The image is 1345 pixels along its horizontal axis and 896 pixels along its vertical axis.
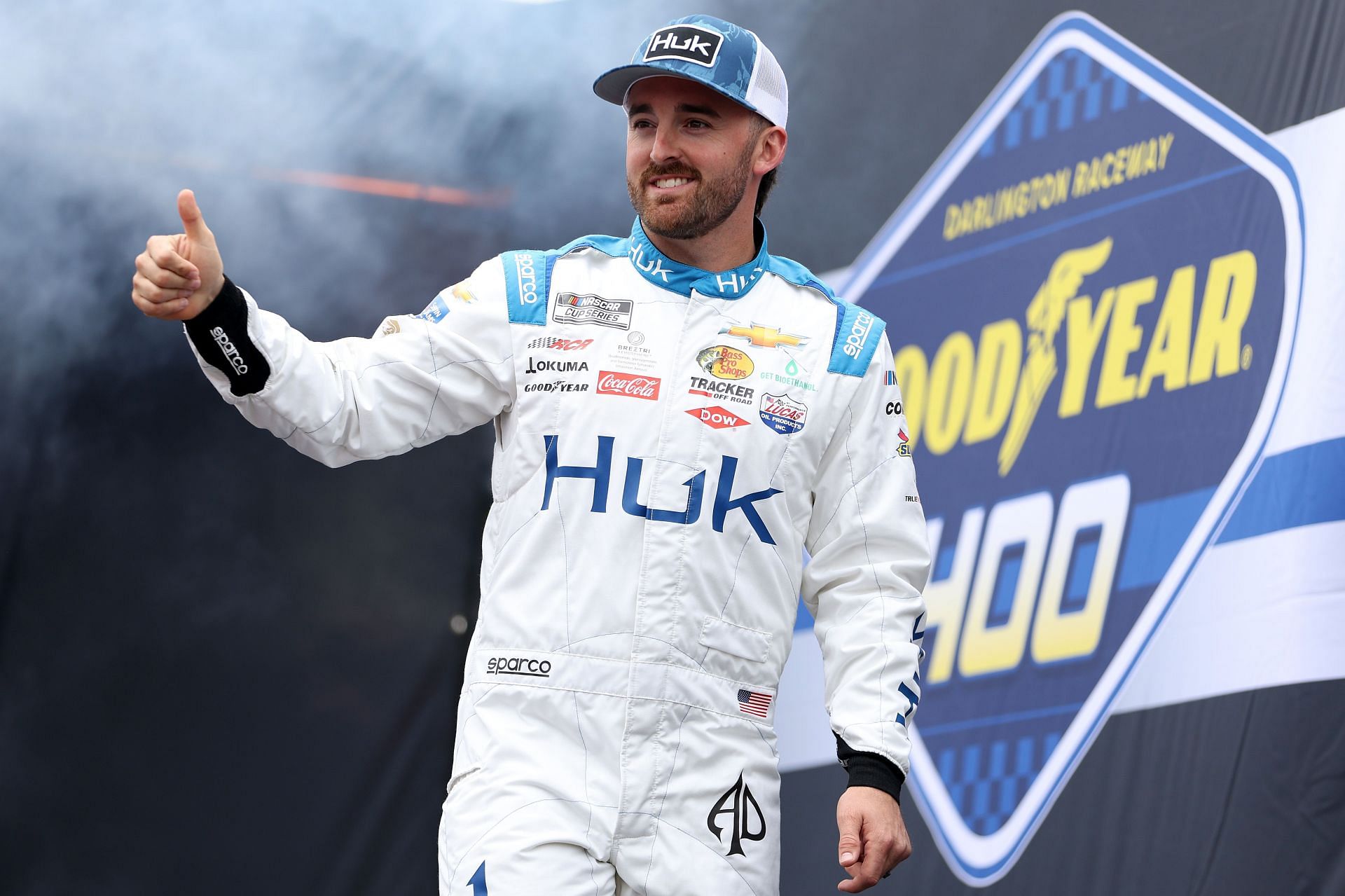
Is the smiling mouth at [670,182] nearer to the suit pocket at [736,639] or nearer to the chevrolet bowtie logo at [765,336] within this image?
the chevrolet bowtie logo at [765,336]

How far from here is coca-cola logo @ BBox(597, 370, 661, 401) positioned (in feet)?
6.13

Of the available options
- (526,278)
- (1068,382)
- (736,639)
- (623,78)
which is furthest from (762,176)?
(1068,382)

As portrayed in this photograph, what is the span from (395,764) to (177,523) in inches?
27.7

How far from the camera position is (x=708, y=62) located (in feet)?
6.29

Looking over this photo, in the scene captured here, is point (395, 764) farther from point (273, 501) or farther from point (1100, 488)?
point (1100, 488)

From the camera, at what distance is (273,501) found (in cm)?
322

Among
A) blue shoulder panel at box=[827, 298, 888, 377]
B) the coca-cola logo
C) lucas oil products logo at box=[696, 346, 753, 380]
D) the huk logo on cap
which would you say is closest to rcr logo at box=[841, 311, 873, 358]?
blue shoulder panel at box=[827, 298, 888, 377]

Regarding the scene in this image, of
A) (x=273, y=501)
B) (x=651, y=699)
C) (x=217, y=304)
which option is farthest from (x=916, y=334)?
(x=217, y=304)

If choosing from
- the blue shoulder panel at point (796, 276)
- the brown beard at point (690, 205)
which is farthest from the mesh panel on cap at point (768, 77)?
the blue shoulder panel at point (796, 276)

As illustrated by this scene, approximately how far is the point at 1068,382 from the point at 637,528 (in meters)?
1.40

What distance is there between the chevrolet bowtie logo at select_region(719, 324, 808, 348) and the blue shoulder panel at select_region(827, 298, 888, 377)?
1.9 inches

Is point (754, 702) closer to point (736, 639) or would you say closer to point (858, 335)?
point (736, 639)

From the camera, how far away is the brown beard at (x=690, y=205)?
194cm

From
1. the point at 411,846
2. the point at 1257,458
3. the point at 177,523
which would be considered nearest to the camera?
the point at 1257,458
